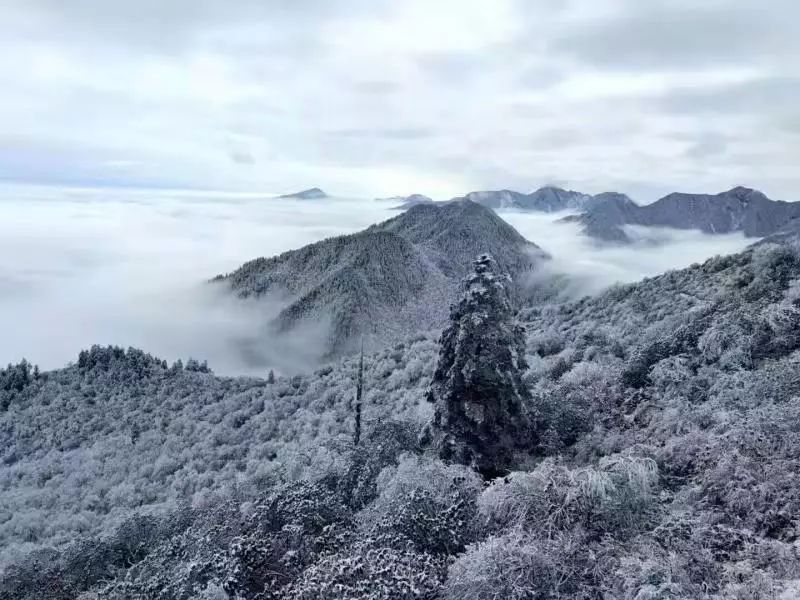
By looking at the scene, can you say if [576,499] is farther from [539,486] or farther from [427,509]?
[427,509]

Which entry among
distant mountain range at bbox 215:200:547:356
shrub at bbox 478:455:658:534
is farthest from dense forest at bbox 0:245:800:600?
distant mountain range at bbox 215:200:547:356

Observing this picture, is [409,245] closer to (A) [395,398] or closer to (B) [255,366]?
(B) [255,366]

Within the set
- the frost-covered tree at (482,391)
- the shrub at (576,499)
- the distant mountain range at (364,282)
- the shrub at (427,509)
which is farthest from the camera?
the distant mountain range at (364,282)

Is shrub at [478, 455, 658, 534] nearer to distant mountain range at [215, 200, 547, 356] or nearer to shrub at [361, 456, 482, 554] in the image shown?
shrub at [361, 456, 482, 554]

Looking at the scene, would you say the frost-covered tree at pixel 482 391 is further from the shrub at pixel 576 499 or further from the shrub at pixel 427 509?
the shrub at pixel 576 499

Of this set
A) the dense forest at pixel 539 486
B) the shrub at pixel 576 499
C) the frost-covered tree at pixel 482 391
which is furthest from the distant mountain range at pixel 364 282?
the shrub at pixel 576 499

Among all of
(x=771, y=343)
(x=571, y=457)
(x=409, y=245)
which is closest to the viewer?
(x=571, y=457)

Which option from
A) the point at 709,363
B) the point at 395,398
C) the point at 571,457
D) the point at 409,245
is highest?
the point at 409,245

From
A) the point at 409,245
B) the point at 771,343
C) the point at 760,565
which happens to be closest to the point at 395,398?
the point at 771,343
